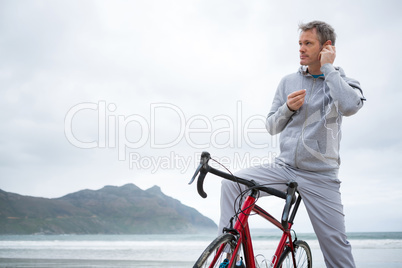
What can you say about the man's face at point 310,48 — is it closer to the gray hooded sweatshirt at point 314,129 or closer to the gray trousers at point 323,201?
the gray hooded sweatshirt at point 314,129

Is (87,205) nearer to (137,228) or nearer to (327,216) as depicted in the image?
(137,228)

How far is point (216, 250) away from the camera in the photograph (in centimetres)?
172

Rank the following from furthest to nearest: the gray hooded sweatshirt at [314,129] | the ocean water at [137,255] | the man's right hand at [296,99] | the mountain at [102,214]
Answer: the mountain at [102,214] → the ocean water at [137,255] → the gray hooded sweatshirt at [314,129] → the man's right hand at [296,99]

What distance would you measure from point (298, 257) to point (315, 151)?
87cm

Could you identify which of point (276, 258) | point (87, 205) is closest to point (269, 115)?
point (276, 258)

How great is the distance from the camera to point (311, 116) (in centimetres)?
234

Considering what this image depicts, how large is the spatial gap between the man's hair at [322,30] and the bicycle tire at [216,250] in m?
1.41

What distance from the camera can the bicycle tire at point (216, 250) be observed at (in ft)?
5.24

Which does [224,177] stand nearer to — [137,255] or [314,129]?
[314,129]

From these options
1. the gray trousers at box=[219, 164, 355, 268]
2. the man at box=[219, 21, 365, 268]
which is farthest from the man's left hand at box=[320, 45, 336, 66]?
the gray trousers at box=[219, 164, 355, 268]

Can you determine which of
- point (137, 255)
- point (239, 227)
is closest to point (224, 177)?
point (239, 227)

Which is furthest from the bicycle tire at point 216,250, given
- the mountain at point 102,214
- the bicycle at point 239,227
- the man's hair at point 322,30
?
the mountain at point 102,214

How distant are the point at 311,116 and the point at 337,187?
485mm

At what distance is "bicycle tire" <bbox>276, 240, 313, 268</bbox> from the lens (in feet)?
7.95
